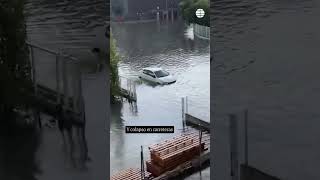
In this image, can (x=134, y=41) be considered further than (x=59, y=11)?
Yes

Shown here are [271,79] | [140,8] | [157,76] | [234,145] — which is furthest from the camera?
[140,8]

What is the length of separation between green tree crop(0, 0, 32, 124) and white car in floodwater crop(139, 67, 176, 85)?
813 millimetres

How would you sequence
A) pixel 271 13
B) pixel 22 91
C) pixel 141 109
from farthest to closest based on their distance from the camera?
pixel 141 109 < pixel 22 91 < pixel 271 13

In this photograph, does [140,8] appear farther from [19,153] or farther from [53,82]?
[19,153]

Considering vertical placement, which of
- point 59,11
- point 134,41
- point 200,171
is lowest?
point 200,171

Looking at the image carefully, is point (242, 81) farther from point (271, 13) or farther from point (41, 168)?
point (41, 168)

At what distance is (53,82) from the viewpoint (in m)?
3.08

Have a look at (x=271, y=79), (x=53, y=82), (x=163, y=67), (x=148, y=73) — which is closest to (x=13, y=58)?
(x=53, y=82)

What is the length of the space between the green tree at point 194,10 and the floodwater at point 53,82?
706 millimetres

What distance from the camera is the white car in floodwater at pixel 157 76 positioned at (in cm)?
333

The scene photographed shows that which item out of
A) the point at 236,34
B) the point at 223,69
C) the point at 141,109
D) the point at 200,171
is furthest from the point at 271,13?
the point at 200,171

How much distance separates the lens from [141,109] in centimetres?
343

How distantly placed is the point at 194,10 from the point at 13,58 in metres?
1.30

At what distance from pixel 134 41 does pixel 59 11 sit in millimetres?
684
